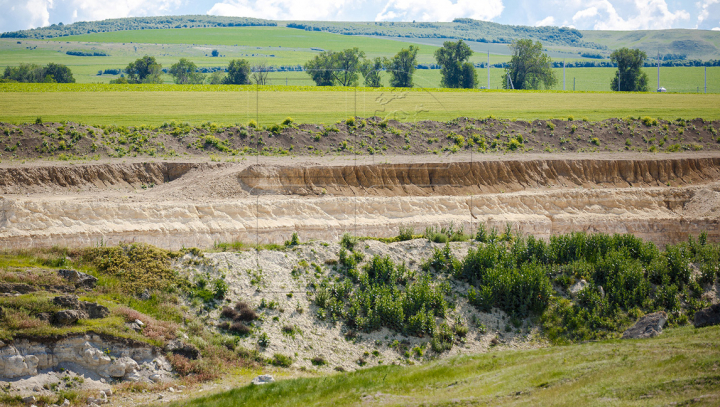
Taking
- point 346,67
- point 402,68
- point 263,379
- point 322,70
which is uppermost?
point 346,67

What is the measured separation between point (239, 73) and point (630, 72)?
2541 inches

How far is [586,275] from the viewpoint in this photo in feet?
77.7

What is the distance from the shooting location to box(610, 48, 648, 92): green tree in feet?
302

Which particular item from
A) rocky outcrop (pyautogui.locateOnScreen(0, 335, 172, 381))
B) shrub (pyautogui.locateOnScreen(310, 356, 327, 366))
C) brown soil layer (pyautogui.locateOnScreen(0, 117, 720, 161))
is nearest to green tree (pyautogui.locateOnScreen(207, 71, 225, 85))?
brown soil layer (pyautogui.locateOnScreen(0, 117, 720, 161))

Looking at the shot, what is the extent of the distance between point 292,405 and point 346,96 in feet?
150

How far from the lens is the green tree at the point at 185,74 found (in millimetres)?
90062

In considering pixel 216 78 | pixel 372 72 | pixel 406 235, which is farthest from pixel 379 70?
pixel 406 235

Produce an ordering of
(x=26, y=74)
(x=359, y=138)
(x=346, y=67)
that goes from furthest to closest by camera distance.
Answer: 1. (x=346, y=67)
2. (x=26, y=74)
3. (x=359, y=138)

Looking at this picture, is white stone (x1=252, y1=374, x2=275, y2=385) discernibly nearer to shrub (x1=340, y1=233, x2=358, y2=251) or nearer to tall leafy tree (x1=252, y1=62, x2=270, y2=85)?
shrub (x1=340, y1=233, x2=358, y2=251)

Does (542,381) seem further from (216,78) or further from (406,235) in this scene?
(216,78)

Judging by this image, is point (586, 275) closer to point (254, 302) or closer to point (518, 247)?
point (518, 247)

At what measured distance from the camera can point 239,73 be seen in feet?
255

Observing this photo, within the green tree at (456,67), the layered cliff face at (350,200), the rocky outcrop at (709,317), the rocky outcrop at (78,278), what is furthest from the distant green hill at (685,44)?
the rocky outcrop at (78,278)

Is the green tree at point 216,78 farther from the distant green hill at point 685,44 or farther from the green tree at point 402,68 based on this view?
the distant green hill at point 685,44
